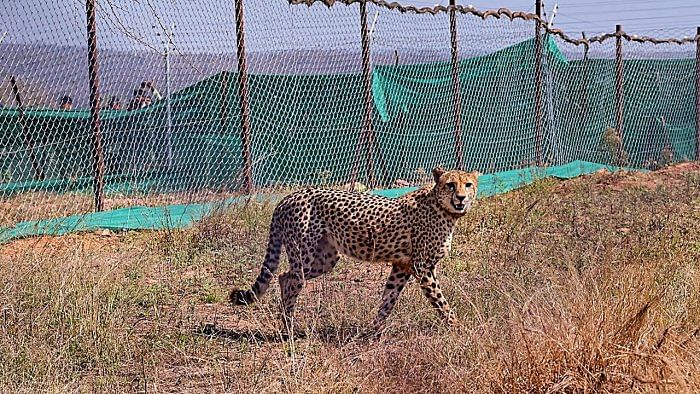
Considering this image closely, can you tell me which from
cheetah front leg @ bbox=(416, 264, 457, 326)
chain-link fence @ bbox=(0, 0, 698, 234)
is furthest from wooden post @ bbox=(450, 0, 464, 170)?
cheetah front leg @ bbox=(416, 264, 457, 326)

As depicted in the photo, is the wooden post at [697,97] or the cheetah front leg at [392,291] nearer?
the cheetah front leg at [392,291]

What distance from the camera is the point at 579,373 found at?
12.9 ft

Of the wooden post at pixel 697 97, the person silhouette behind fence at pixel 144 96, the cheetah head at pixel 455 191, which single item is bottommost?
the wooden post at pixel 697 97

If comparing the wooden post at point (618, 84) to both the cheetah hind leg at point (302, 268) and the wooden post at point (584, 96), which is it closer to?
the wooden post at point (584, 96)

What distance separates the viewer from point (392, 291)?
566cm

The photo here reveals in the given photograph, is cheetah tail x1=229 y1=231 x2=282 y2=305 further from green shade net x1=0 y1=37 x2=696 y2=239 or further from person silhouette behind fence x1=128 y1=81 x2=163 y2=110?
person silhouette behind fence x1=128 y1=81 x2=163 y2=110

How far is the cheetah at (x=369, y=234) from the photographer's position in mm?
5614

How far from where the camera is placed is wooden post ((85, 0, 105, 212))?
8.18 m

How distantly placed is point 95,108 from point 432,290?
383cm

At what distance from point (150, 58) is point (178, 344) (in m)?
4.14

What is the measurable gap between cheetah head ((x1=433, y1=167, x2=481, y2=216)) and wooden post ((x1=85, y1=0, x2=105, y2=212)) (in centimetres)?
349

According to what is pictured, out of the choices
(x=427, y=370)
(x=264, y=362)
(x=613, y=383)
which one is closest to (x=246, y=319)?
(x=264, y=362)

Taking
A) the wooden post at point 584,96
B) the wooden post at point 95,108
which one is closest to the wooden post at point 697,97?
the wooden post at point 584,96

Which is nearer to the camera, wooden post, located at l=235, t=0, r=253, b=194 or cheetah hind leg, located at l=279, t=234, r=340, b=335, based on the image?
cheetah hind leg, located at l=279, t=234, r=340, b=335
